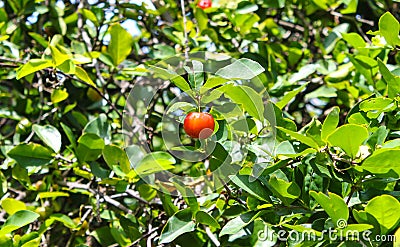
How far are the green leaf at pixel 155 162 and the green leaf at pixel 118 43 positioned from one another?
0.47 meters

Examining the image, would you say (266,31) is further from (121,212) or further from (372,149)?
(372,149)

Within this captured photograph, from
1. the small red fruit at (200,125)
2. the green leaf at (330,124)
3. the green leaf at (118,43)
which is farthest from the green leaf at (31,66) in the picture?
the green leaf at (330,124)

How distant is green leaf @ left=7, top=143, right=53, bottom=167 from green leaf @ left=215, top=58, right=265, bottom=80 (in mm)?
571

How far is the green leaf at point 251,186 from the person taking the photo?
2.98ft

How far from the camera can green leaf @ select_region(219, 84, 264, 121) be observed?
33.8 inches

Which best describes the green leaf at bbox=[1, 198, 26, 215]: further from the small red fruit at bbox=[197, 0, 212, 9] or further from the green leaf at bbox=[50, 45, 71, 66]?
the small red fruit at bbox=[197, 0, 212, 9]

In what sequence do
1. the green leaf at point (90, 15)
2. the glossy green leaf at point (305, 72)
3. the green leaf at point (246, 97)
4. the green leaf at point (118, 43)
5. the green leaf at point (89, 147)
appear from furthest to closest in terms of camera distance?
the green leaf at point (90, 15) → the green leaf at point (118, 43) → the glossy green leaf at point (305, 72) → the green leaf at point (89, 147) → the green leaf at point (246, 97)

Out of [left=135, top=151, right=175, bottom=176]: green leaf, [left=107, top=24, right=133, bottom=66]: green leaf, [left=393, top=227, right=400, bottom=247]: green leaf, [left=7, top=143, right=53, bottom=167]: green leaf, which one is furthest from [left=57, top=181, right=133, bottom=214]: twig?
[left=393, top=227, right=400, bottom=247]: green leaf

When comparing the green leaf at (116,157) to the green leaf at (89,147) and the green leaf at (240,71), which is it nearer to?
the green leaf at (89,147)

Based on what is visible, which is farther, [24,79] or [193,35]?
[24,79]

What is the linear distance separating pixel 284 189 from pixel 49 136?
0.67 metres

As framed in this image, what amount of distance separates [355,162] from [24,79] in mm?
1191

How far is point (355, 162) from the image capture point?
0.85m

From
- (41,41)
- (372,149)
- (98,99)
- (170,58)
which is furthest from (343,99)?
(41,41)
